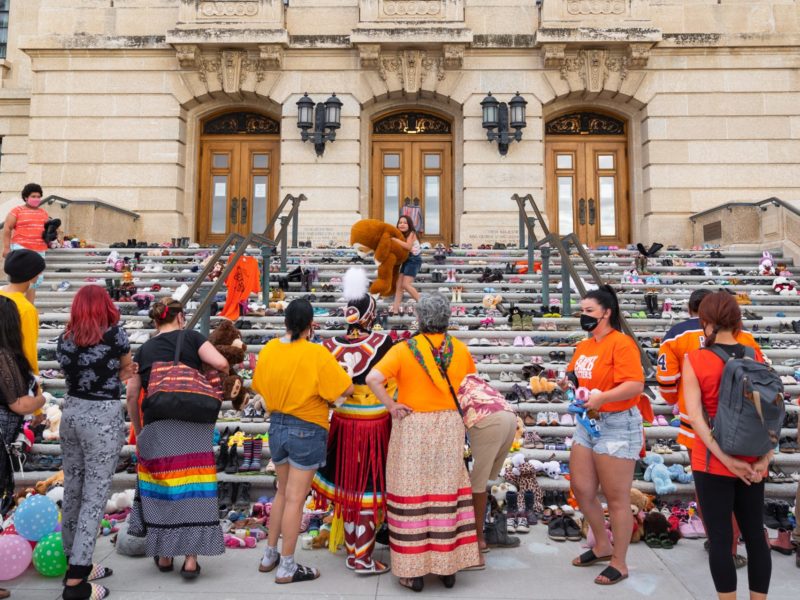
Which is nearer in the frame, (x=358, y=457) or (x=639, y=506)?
(x=358, y=457)

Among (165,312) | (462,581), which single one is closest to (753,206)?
(462,581)

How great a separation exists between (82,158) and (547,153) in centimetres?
1170

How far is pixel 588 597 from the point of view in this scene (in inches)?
154

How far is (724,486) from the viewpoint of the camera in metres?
3.40

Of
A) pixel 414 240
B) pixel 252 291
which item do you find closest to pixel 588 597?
pixel 414 240

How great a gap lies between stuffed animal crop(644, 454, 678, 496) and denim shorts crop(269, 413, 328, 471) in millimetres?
3044

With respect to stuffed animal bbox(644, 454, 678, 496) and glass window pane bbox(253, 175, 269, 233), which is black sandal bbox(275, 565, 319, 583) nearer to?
stuffed animal bbox(644, 454, 678, 496)

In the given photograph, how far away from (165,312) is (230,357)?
67cm

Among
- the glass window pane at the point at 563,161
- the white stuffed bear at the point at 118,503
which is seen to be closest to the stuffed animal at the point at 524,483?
the white stuffed bear at the point at 118,503

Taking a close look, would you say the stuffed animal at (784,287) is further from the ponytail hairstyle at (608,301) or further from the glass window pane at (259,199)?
the glass window pane at (259,199)

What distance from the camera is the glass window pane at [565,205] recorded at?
1647 cm

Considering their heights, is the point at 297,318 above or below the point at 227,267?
below

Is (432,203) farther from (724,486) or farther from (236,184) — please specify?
(724,486)

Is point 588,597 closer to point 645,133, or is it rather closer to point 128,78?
point 645,133
